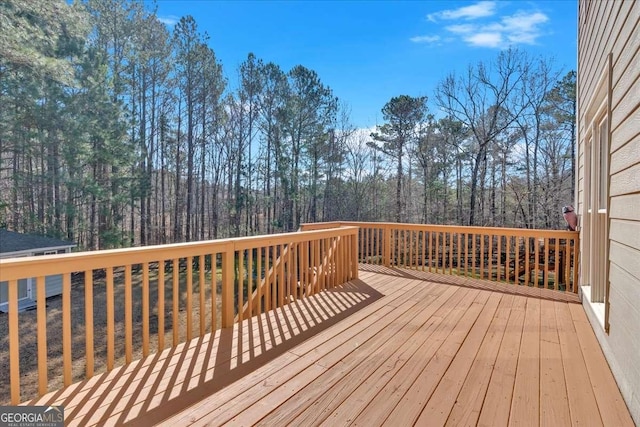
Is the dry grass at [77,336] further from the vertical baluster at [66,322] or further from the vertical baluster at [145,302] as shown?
the vertical baluster at [66,322]

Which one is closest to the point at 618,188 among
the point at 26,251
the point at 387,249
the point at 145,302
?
the point at 145,302

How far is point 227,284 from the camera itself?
2752 mm

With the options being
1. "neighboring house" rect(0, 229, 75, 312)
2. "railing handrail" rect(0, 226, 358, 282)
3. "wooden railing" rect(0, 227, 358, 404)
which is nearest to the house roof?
"neighboring house" rect(0, 229, 75, 312)

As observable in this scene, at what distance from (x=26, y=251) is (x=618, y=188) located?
13.4 metres

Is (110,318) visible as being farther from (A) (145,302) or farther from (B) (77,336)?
(B) (77,336)

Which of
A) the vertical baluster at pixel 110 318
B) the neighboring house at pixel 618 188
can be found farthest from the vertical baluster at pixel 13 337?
the neighboring house at pixel 618 188

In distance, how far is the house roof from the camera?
31.3 feet

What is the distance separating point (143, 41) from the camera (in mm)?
14531

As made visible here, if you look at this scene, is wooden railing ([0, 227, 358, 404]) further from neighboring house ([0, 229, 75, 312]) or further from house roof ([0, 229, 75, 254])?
house roof ([0, 229, 75, 254])

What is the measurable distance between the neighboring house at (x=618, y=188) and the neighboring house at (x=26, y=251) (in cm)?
1295

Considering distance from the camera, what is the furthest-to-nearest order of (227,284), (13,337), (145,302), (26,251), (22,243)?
(22,243) → (26,251) → (227,284) → (145,302) → (13,337)

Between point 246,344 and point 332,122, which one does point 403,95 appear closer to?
point 332,122

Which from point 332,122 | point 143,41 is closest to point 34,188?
point 143,41

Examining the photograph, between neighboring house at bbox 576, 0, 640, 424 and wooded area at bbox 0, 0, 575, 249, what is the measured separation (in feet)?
38.8
